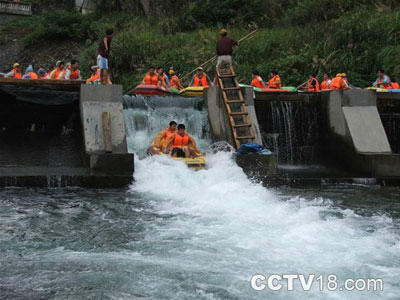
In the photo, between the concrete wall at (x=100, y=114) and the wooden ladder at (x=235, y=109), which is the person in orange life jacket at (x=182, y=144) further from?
the concrete wall at (x=100, y=114)

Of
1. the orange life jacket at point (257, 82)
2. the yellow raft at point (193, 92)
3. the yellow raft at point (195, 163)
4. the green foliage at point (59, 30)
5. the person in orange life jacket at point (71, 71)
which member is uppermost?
the green foliage at point (59, 30)

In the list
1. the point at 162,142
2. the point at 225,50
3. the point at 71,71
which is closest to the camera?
the point at 162,142

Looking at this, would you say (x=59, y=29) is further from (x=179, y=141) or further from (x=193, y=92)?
(x=179, y=141)

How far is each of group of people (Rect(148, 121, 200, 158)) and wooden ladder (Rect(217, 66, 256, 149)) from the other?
1041 millimetres

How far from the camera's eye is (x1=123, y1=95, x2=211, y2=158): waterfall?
601 inches

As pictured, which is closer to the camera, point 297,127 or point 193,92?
point 297,127

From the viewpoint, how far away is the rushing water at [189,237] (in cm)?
636

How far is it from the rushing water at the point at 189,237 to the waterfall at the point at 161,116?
2.73m

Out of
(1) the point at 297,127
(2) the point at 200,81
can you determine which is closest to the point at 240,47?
(2) the point at 200,81

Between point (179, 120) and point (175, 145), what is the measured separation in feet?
8.16

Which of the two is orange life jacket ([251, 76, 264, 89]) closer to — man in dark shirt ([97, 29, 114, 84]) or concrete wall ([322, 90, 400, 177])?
concrete wall ([322, 90, 400, 177])

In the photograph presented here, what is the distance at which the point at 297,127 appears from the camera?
1625cm

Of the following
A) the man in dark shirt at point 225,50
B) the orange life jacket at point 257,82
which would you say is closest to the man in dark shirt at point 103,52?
the man in dark shirt at point 225,50

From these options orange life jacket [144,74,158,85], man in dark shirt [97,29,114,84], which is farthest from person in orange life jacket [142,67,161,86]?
man in dark shirt [97,29,114,84]
